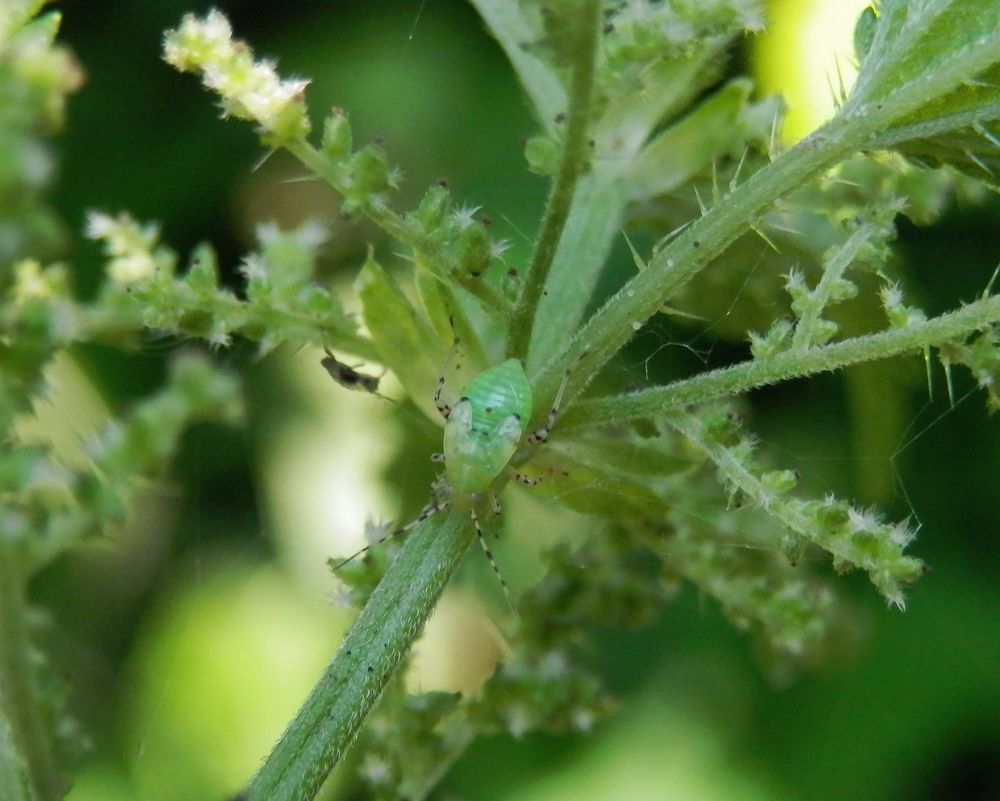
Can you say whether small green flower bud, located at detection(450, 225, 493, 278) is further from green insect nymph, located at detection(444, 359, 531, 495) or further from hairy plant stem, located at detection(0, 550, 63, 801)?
hairy plant stem, located at detection(0, 550, 63, 801)

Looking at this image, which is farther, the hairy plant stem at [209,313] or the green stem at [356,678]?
the hairy plant stem at [209,313]

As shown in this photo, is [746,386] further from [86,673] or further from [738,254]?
[86,673]

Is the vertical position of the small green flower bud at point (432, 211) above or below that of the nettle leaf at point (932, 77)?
below

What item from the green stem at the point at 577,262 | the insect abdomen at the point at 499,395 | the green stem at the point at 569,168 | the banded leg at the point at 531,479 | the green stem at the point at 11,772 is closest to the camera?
the green stem at the point at 569,168

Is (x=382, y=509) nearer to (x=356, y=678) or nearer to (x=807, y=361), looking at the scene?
(x=356, y=678)

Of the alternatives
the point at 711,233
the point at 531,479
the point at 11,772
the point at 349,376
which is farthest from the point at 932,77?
the point at 11,772

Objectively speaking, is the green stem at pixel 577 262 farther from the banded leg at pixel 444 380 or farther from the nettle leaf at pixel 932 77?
the nettle leaf at pixel 932 77

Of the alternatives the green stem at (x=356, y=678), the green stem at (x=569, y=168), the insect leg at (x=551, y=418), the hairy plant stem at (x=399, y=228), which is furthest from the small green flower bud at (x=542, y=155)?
the green stem at (x=356, y=678)
